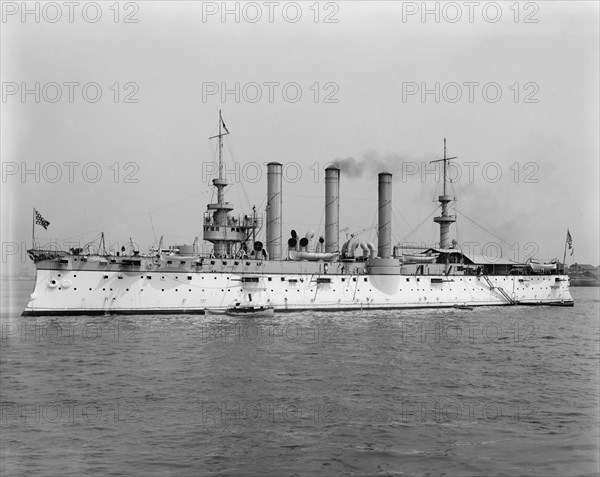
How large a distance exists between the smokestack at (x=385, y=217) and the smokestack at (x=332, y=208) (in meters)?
3.62

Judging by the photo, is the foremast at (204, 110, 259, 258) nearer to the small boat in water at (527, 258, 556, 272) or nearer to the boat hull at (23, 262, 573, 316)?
the boat hull at (23, 262, 573, 316)

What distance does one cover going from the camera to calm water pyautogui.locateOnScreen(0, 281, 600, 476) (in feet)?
37.9

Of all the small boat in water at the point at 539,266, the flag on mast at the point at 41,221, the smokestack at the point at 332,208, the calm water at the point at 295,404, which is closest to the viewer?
the calm water at the point at 295,404

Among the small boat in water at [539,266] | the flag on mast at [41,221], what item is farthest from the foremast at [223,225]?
the small boat in water at [539,266]

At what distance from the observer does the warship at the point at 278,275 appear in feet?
118

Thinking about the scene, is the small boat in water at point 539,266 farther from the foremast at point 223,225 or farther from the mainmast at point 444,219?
the foremast at point 223,225

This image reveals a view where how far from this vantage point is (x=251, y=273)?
40000 millimetres

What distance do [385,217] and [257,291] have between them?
1396 centimetres

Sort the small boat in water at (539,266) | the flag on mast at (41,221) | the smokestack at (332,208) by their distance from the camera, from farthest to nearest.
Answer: the small boat in water at (539,266) < the smokestack at (332,208) < the flag on mast at (41,221)

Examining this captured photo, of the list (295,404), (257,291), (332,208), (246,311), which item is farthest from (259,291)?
(295,404)

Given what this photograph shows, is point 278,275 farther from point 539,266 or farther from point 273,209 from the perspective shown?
point 539,266

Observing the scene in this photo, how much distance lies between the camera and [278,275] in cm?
4084

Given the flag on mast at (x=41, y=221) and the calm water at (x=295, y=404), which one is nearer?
the calm water at (x=295, y=404)

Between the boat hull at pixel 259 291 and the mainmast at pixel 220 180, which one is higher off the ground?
the mainmast at pixel 220 180
